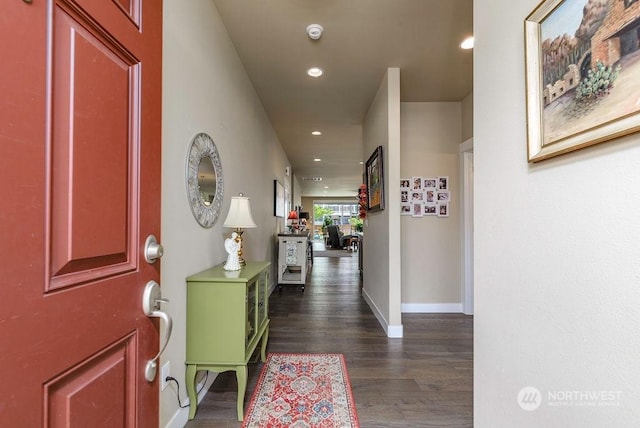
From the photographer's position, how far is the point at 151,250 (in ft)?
2.62

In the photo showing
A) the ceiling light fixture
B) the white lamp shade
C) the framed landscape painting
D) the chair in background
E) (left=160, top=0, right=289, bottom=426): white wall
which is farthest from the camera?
the chair in background

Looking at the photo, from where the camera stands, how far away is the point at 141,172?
2.54 feet

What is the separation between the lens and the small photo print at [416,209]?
3695 millimetres

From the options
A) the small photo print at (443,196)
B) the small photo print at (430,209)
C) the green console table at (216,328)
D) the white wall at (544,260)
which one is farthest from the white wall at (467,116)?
the green console table at (216,328)

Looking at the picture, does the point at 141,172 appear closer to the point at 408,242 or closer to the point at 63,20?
the point at 63,20

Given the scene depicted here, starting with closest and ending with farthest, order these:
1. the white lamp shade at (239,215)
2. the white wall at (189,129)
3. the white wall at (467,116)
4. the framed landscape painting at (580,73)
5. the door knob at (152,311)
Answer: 1. the framed landscape painting at (580,73)
2. the door knob at (152,311)
3. the white wall at (189,129)
4. the white lamp shade at (239,215)
5. the white wall at (467,116)

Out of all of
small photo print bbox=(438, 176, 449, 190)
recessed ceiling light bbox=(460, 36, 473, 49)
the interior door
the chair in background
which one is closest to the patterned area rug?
the interior door

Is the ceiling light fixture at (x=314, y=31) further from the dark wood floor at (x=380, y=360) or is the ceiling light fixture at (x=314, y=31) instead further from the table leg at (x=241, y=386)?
the dark wood floor at (x=380, y=360)

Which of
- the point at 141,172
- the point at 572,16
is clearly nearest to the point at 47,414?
the point at 141,172

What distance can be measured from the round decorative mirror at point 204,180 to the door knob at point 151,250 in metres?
0.98

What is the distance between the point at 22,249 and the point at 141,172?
35cm

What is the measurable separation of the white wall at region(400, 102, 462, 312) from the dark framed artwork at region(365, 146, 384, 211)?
1.31 ft

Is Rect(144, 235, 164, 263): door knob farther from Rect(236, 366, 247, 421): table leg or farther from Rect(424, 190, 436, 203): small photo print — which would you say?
Rect(424, 190, 436, 203): small photo print

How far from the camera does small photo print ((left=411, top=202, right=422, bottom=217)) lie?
12.1ft
